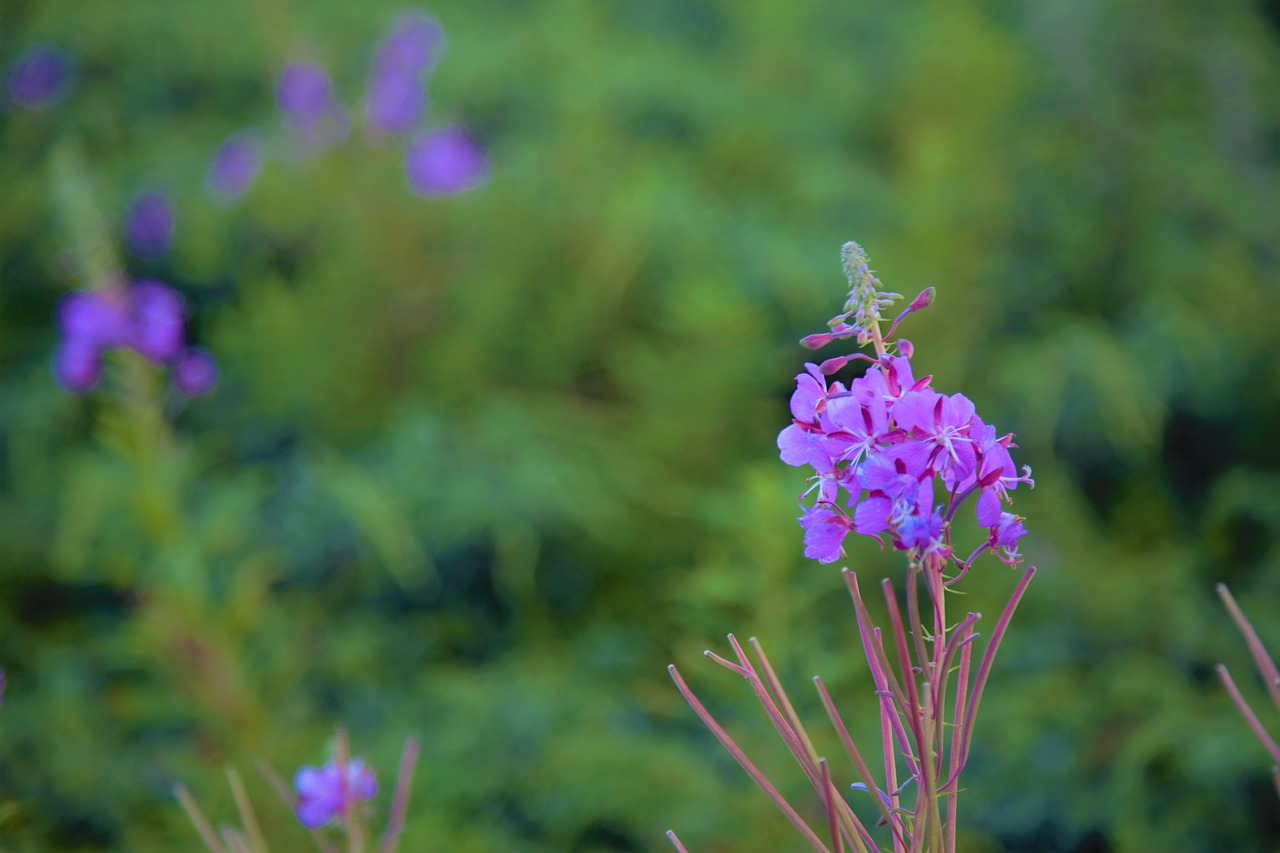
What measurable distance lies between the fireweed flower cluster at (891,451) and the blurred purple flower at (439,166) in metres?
1.54

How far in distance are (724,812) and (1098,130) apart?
154cm

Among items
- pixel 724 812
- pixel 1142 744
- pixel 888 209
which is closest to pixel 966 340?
pixel 888 209

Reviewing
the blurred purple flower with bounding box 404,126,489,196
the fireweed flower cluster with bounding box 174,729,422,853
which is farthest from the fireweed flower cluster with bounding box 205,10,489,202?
the fireweed flower cluster with bounding box 174,729,422,853

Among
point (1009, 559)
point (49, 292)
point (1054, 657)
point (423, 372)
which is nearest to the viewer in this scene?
point (1009, 559)

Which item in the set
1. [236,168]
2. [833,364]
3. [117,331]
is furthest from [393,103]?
[833,364]

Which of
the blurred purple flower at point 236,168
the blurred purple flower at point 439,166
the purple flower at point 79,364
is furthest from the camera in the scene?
the blurred purple flower at point 236,168

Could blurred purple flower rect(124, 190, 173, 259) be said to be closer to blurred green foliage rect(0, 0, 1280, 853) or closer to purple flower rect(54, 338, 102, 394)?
blurred green foliage rect(0, 0, 1280, 853)

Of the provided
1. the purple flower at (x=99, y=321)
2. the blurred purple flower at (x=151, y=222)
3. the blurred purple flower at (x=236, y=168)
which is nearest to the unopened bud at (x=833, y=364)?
the purple flower at (x=99, y=321)

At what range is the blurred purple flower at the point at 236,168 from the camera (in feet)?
6.90

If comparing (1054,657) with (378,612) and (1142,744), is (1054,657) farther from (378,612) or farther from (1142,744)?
(378,612)

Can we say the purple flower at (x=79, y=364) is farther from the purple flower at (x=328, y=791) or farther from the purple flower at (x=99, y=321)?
the purple flower at (x=328, y=791)

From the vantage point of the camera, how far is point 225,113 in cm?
285

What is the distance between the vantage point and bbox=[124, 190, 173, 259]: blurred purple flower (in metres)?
2.22

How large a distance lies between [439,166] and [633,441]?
2.18 ft
